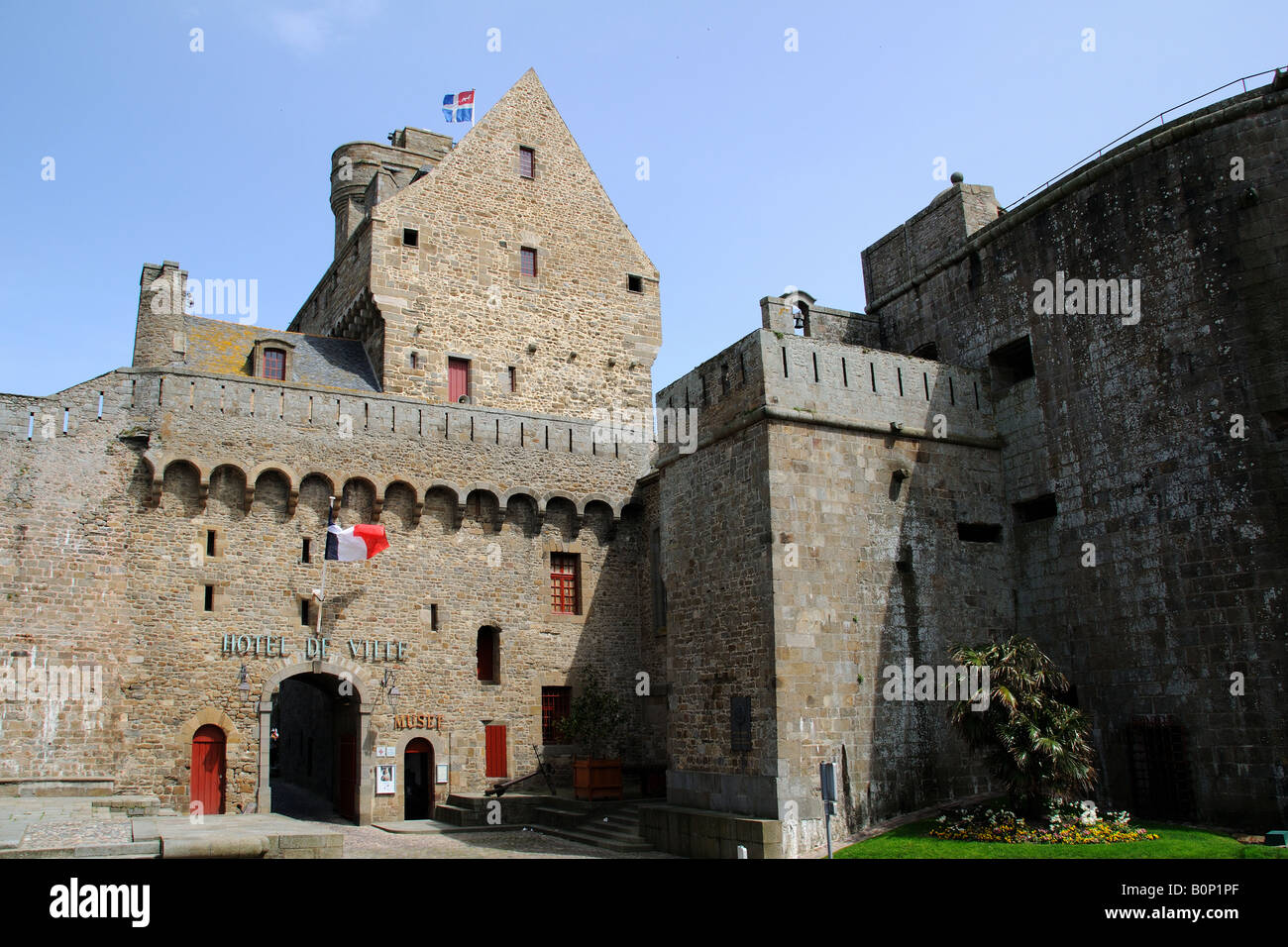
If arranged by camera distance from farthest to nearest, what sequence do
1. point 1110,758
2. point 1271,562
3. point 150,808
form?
point 150,808 → point 1110,758 → point 1271,562

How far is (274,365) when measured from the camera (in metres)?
23.4

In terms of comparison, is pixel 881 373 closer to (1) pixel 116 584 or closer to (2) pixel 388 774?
(2) pixel 388 774

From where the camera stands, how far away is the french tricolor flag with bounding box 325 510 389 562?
Answer: 1972 cm

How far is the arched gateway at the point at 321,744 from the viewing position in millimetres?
19250

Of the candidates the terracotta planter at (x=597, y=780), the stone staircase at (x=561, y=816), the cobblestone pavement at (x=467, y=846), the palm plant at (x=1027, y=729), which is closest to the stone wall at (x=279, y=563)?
the stone staircase at (x=561, y=816)

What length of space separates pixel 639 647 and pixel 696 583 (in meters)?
6.57

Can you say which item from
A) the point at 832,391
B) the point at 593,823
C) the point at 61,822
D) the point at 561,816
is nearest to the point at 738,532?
the point at 832,391

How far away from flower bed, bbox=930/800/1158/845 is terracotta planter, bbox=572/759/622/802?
7.18 m

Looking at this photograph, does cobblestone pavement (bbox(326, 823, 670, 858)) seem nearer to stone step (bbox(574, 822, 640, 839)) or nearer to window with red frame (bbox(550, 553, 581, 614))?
stone step (bbox(574, 822, 640, 839))

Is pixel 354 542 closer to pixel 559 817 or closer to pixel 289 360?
pixel 289 360

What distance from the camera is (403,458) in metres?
21.1

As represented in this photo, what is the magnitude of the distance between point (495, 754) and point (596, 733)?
2.13 m

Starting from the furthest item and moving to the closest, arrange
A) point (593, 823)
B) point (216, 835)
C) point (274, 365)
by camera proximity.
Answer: point (274, 365), point (593, 823), point (216, 835)

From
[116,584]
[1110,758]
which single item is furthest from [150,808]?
[1110,758]
